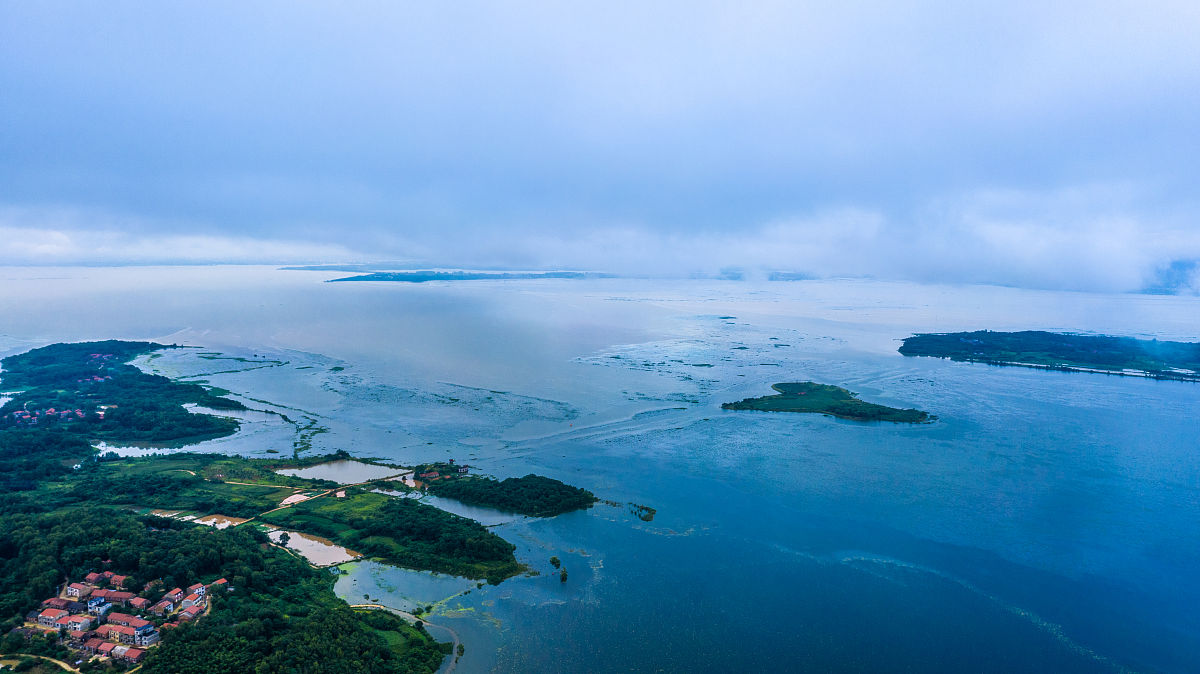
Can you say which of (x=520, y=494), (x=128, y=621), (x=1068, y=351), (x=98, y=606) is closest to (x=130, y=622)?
(x=128, y=621)

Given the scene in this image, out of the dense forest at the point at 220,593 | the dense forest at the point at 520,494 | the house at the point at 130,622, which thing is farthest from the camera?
the dense forest at the point at 520,494

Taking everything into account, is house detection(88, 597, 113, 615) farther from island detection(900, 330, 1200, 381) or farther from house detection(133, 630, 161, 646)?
island detection(900, 330, 1200, 381)

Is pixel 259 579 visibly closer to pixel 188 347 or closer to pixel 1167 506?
pixel 1167 506

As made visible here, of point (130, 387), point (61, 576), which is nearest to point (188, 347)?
point (130, 387)

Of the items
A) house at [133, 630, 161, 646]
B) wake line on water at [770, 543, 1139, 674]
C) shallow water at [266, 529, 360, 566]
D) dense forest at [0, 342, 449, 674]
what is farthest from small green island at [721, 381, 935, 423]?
house at [133, 630, 161, 646]

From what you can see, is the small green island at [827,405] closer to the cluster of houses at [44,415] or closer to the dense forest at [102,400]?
the dense forest at [102,400]

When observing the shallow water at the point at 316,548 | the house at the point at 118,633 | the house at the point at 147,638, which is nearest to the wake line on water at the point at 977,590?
the shallow water at the point at 316,548

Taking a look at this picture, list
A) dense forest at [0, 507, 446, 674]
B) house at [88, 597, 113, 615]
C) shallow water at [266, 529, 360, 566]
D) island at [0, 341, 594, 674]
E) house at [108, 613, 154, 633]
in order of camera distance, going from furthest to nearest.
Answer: shallow water at [266, 529, 360, 566] < house at [88, 597, 113, 615] < house at [108, 613, 154, 633] < island at [0, 341, 594, 674] < dense forest at [0, 507, 446, 674]

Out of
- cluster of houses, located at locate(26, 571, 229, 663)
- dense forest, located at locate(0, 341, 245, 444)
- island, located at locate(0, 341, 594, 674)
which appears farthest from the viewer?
dense forest, located at locate(0, 341, 245, 444)
